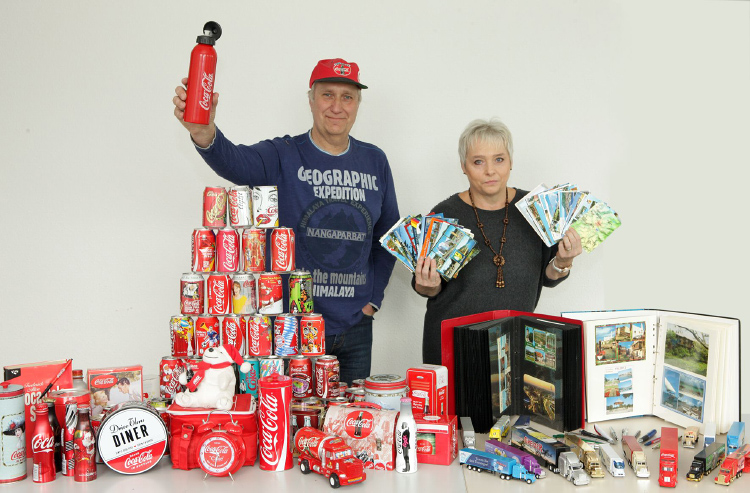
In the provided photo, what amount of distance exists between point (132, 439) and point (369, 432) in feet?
2.45

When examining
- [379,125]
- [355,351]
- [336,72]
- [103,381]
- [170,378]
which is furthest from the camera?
[379,125]

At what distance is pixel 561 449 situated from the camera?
74.8 inches

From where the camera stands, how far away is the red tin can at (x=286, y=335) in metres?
2.37

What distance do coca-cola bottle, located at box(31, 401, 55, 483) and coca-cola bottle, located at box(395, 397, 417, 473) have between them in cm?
107

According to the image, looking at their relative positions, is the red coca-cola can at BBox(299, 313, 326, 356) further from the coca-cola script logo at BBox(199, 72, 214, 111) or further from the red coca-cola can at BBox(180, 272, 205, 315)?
the coca-cola script logo at BBox(199, 72, 214, 111)

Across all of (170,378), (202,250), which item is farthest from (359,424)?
(202,250)

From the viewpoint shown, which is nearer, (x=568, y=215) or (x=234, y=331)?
(x=234, y=331)

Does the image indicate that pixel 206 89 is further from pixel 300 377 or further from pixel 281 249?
pixel 300 377

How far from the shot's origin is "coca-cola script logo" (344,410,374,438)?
6.48 feet

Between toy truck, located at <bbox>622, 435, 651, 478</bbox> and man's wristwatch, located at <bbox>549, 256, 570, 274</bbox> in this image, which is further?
man's wristwatch, located at <bbox>549, 256, 570, 274</bbox>

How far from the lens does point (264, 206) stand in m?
2.51

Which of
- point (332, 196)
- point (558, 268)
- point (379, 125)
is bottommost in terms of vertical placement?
point (558, 268)

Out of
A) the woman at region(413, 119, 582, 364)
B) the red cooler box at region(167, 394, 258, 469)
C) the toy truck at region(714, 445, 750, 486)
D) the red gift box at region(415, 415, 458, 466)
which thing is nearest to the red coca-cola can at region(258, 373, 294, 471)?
the red cooler box at region(167, 394, 258, 469)

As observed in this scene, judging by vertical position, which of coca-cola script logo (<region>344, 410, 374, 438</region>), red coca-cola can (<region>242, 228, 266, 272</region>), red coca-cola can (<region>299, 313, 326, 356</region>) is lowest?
coca-cola script logo (<region>344, 410, 374, 438</region>)
